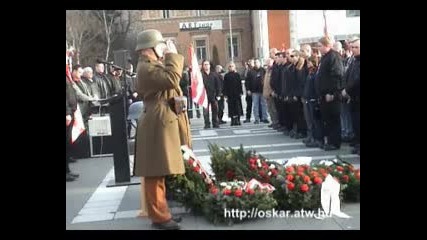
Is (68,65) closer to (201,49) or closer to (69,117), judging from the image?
(69,117)

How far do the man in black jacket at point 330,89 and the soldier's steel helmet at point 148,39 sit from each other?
152cm

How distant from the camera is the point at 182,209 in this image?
618 centimetres

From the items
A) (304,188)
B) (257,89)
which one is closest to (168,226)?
(304,188)

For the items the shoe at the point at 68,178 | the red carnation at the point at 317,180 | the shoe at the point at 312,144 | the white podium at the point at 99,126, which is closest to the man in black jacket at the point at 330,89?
the shoe at the point at 312,144

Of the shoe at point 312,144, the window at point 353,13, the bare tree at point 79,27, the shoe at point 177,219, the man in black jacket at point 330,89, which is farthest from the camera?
the man in black jacket at point 330,89

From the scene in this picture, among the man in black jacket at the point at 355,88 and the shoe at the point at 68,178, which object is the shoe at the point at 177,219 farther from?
the man in black jacket at the point at 355,88

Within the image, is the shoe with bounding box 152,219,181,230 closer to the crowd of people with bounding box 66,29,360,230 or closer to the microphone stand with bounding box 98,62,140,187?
the crowd of people with bounding box 66,29,360,230

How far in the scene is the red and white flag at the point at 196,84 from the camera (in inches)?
235

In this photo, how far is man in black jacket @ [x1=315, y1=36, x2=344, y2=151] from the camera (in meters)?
6.67

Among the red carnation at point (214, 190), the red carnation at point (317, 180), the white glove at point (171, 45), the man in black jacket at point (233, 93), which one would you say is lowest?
the red carnation at point (214, 190)

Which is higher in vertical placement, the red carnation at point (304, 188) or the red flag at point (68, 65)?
the red flag at point (68, 65)

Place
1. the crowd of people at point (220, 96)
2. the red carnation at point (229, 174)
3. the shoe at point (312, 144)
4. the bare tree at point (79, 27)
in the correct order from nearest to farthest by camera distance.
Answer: the bare tree at point (79, 27) < the crowd of people at point (220, 96) < the red carnation at point (229, 174) < the shoe at point (312, 144)

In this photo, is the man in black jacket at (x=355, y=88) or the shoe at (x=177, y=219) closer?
the man in black jacket at (x=355, y=88)
